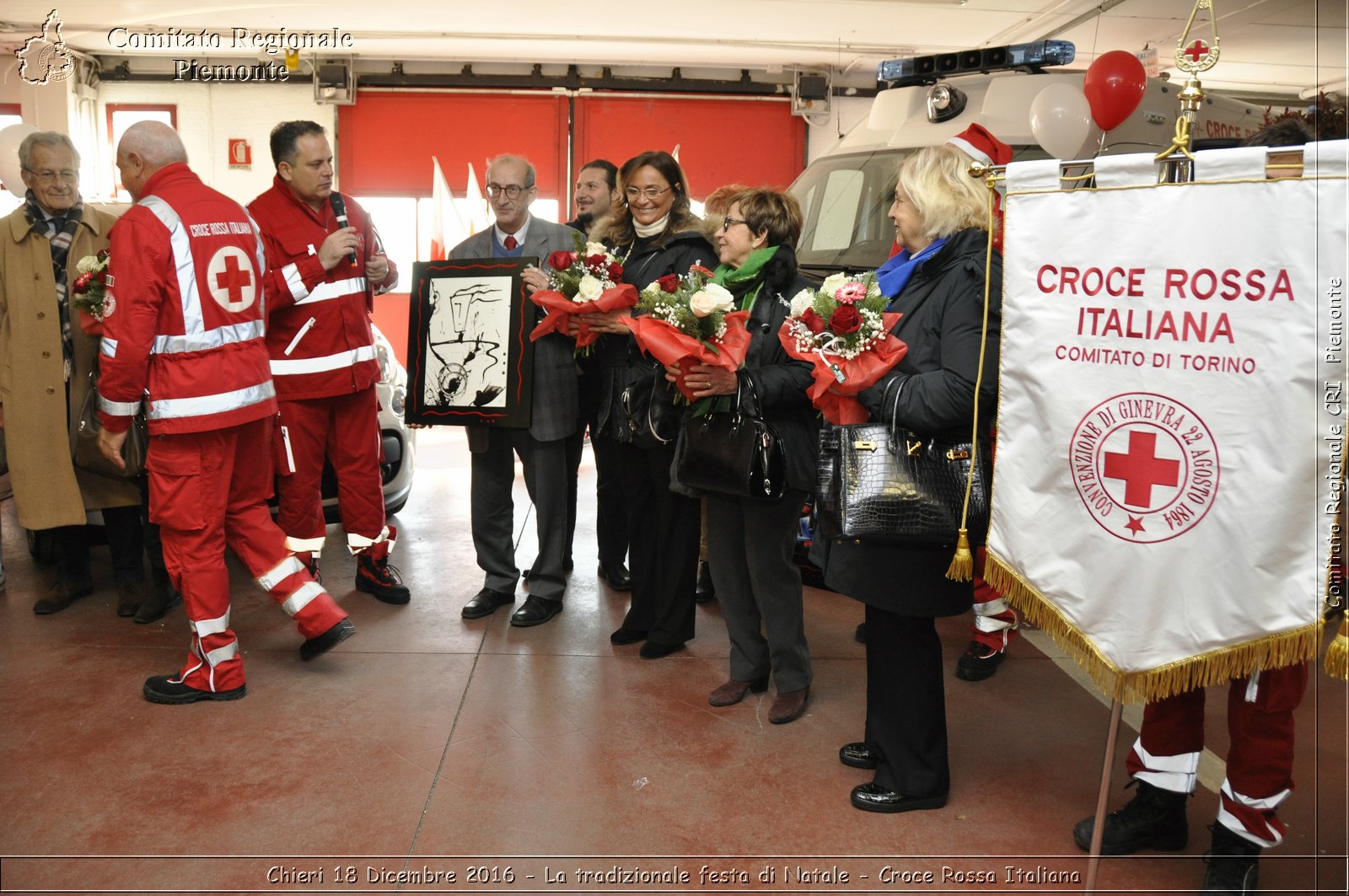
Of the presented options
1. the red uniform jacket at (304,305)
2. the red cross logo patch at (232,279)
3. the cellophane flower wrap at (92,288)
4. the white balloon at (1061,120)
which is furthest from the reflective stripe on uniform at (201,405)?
the white balloon at (1061,120)

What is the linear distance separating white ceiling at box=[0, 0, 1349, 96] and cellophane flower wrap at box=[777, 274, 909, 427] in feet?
24.6

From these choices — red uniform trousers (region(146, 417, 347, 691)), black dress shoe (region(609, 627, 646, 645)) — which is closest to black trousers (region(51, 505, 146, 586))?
red uniform trousers (region(146, 417, 347, 691))

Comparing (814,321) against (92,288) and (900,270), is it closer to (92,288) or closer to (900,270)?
(900,270)

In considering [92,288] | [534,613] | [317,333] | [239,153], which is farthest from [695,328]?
[239,153]

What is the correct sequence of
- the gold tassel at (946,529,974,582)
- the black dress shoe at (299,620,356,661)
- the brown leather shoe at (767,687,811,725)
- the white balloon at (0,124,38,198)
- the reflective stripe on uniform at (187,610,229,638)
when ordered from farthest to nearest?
the white balloon at (0,124,38,198)
the black dress shoe at (299,620,356,661)
the reflective stripe on uniform at (187,610,229,638)
the brown leather shoe at (767,687,811,725)
the gold tassel at (946,529,974,582)

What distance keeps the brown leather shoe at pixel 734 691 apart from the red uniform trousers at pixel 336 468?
1.90 m

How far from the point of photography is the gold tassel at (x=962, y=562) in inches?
105

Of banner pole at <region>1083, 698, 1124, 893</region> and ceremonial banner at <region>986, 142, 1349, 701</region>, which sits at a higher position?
ceremonial banner at <region>986, 142, 1349, 701</region>

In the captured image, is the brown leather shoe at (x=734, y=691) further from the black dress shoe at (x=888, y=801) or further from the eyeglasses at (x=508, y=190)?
the eyeglasses at (x=508, y=190)

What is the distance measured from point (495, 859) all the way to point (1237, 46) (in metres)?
10.7

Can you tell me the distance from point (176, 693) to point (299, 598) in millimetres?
512

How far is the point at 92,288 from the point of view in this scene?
4242 millimetres

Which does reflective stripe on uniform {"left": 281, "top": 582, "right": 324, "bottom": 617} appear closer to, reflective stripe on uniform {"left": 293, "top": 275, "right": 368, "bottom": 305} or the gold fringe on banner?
reflective stripe on uniform {"left": 293, "top": 275, "right": 368, "bottom": 305}

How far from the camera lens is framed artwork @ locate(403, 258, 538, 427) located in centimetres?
447
